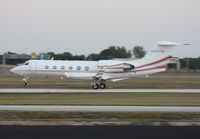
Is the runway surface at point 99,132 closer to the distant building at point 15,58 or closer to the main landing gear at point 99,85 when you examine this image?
the main landing gear at point 99,85

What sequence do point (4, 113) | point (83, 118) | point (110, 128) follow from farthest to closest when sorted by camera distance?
point (4, 113) → point (83, 118) → point (110, 128)

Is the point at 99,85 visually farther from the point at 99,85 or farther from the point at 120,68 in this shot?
the point at 120,68

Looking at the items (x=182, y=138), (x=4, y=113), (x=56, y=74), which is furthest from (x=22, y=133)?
(x=56, y=74)

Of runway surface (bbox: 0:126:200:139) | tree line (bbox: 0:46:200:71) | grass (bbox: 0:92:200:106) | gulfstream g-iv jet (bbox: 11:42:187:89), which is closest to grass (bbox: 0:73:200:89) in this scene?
gulfstream g-iv jet (bbox: 11:42:187:89)

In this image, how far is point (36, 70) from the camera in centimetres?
4978

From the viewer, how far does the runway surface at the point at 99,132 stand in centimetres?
1345

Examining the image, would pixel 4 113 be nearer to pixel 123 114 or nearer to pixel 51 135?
pixel 123 114

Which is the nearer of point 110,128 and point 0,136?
point 0,136

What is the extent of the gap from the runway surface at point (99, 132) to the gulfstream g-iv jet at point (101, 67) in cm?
3173

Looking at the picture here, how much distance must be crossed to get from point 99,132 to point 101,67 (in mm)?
34729

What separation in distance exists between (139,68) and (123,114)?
2915 centimetres

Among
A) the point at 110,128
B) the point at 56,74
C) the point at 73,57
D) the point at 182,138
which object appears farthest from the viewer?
the point at 73,57

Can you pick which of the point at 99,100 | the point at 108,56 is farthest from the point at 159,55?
the point at 108,56

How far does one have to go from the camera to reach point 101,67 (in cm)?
4903
